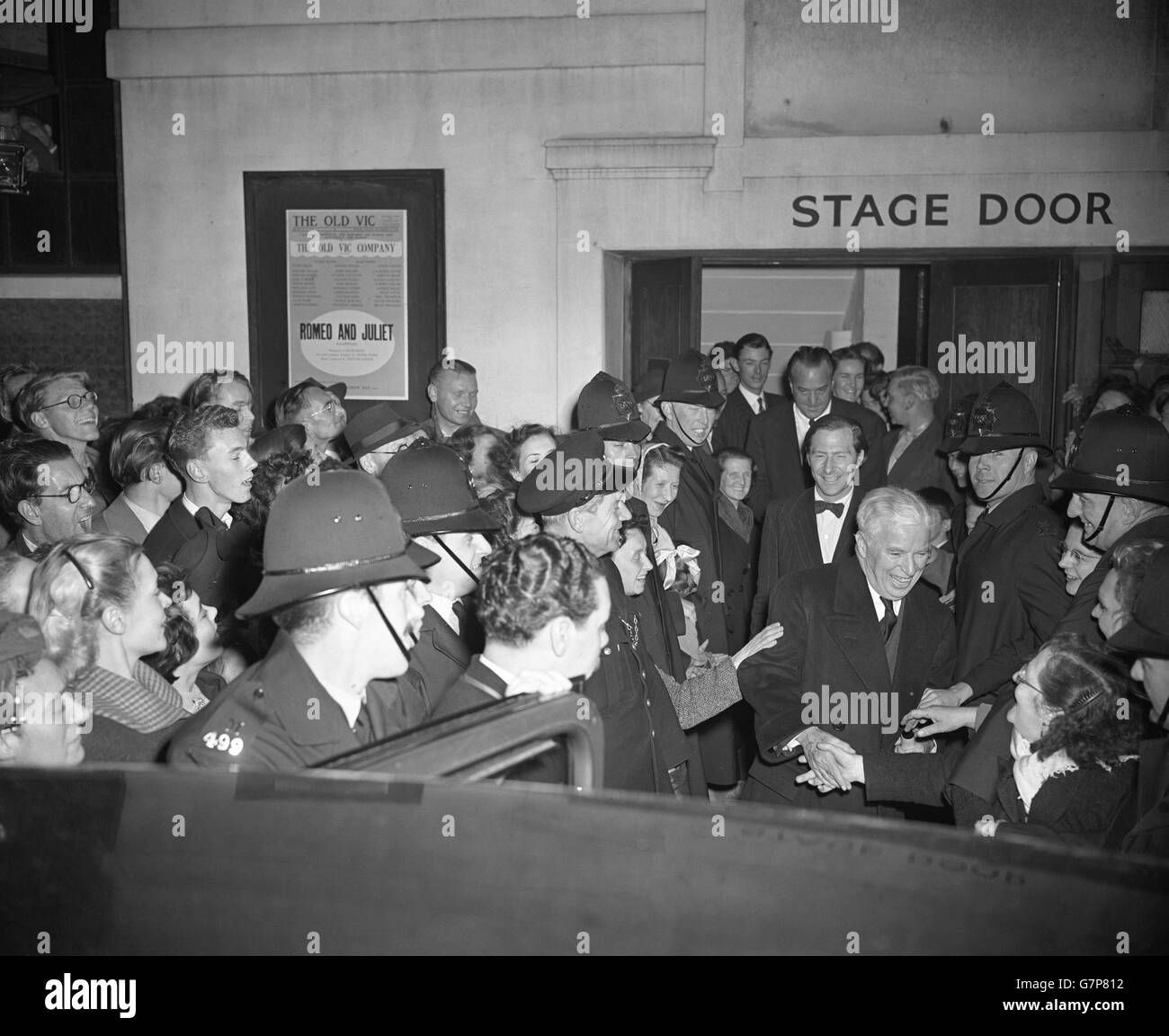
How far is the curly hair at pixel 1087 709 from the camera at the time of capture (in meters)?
2.92

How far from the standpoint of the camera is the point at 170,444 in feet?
16.8

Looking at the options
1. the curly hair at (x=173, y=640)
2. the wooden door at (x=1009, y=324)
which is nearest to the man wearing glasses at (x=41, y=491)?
the curly hair at (x=173, y=640)

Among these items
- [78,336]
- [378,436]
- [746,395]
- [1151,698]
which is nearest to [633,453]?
[378,436]

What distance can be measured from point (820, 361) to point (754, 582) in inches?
87.9

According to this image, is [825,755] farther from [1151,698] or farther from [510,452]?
[510,452]

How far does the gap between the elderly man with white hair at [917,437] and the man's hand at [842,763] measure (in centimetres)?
426

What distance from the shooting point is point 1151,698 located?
9.55 ft

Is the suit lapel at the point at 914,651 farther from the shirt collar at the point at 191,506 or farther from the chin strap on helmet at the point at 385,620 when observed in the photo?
the shirt collar at the point at 191,506

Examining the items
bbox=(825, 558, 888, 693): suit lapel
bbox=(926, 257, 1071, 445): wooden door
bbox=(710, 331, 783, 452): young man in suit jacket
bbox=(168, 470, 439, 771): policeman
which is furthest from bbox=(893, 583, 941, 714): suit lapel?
bbox=(710, 331, 783, 452): young man in suit jacket

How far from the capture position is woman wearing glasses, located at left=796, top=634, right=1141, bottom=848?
2.92 m

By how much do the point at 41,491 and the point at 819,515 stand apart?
3.76 m

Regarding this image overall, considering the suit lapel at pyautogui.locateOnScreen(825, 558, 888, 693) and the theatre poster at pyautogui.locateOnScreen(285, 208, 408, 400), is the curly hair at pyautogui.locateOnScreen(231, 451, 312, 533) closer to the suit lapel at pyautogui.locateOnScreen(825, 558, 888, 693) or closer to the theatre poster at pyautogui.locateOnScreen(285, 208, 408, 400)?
the suit lapel at pyautogui.locateOnScreen(825, 558, 888, 693)

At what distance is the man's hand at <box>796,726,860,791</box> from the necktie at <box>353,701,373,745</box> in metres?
1.56
